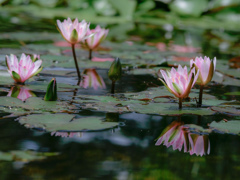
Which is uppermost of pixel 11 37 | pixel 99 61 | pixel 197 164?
pixel 11 37

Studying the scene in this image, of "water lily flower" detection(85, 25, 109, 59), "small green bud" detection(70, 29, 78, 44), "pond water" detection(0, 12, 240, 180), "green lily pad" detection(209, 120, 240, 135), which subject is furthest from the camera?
"water lily flower" detection(85, 25, 109, 59)

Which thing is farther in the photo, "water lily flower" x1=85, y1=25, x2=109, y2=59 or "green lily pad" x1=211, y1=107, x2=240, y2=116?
"water lily flower" x1=85, y1=25, x2=109, y2=59

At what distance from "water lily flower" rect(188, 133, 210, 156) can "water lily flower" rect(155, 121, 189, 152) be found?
0.05ft

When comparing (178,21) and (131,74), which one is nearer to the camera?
(131,74)

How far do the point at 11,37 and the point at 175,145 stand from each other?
2398 millimetres

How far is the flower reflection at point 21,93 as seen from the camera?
148 centimetres

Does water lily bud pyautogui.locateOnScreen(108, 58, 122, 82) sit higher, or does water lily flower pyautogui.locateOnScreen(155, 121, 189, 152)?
water lily bud pyautogui.locateOnScreen(108, 58, 122, 82)

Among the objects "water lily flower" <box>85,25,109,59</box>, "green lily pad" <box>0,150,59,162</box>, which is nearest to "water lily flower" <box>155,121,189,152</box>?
"green lily pad" <box>0,150,59,162</box>

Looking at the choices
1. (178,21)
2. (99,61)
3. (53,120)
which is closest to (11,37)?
(99,61)

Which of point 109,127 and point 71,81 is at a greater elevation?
point 71,81

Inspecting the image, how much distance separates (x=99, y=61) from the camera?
92.2 inches

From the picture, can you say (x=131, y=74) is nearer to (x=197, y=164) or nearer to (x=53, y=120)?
(x=53, y=120)

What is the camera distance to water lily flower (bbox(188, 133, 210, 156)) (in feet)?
3.43

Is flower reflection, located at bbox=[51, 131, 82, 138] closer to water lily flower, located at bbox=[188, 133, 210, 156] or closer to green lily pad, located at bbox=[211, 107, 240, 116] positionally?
water lily flower, located at bbox=[188, 133, 210, 156]
